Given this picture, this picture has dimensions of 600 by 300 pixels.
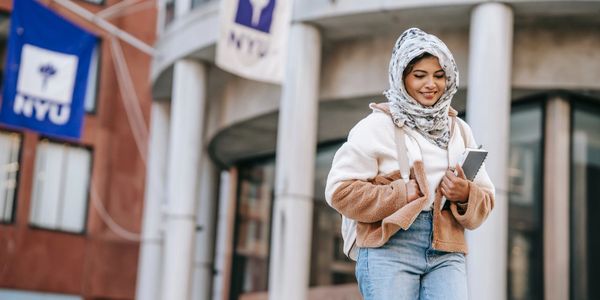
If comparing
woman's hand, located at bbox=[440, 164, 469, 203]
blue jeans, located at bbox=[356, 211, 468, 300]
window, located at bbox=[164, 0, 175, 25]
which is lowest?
blue jeans, located at bbox=[356, 211, 468, 300]

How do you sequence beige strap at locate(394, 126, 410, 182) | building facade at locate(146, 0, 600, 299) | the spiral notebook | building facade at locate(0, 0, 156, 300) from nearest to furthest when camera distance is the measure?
the spiral notebook → beige strap at locate(394, 126, 410, 182) → building facade at locate(146, 0, 600, 299) → building facade at locate(0, 0, 156, 300)

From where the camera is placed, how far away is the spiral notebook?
496 cm

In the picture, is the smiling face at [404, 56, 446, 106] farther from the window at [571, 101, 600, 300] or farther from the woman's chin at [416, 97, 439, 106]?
the window at [571, 101, 600, 300]

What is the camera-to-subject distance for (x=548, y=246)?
1789cm

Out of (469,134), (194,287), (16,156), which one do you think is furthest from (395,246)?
(16,156)

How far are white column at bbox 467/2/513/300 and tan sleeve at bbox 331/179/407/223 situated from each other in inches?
→ 441

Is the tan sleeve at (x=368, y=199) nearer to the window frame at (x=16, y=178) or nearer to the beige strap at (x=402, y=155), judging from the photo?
the beige strap at (x=402, y=155)

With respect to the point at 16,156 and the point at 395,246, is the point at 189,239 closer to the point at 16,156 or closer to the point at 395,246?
the point at 16,156

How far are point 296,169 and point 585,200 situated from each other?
15.0 feet

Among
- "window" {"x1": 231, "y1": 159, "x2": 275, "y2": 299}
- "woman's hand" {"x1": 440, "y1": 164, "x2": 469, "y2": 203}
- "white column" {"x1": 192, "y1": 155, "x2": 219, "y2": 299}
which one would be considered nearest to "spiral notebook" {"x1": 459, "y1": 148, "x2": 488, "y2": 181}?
"woman's hand" {"x1": 440, "y1": 164, "x2": 469, "y2": 203}

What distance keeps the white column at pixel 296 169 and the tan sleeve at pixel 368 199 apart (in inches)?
509

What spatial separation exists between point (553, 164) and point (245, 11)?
5352 millimetres

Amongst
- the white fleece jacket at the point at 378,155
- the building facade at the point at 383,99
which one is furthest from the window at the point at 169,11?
the white fleece jacket at the point at 378,155

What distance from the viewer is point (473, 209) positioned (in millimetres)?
5031
